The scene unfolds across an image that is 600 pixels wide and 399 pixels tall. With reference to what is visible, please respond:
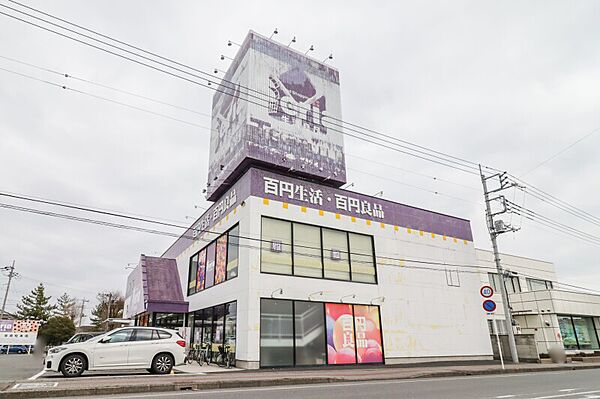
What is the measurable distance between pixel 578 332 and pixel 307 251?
23.5m

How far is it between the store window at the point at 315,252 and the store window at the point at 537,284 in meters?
21.6

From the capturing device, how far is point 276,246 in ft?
55.7

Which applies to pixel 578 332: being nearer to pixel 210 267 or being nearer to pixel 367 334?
pixel 367 334

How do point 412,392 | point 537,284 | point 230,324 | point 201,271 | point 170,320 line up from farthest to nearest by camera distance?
point 537,284 → point 170,320 → point 201,271 → point 230,324 → point 412,392

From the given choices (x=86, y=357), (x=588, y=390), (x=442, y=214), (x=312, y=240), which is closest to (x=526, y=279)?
(x=442, y=214)

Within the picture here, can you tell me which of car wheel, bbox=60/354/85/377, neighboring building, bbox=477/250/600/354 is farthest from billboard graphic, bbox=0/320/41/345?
neighboring building, bbox=477/250/600/354

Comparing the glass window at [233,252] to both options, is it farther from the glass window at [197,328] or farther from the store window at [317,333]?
the glass window at [197,328]

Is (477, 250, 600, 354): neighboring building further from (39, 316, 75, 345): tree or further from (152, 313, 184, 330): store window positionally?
(39, 316, 75, 345): tree

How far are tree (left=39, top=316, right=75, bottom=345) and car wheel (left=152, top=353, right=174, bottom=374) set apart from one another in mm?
35663

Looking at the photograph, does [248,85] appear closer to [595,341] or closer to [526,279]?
[526,279]

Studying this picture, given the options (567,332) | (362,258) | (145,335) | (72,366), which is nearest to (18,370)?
(72,366)

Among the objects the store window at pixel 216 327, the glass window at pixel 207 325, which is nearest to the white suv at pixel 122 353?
the store window at pixel 216 327

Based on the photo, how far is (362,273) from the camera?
19.2m

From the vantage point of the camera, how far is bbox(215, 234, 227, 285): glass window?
1864cm
